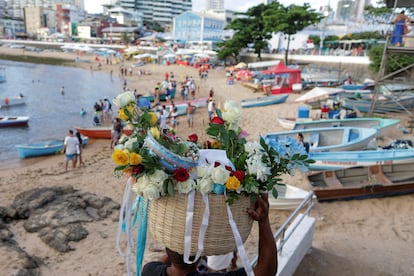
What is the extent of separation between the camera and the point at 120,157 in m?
1.56

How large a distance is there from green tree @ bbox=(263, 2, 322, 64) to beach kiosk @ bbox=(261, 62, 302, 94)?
9.71m

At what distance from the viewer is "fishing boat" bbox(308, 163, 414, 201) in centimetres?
761

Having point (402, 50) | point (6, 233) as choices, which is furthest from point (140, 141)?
point (402, 50)

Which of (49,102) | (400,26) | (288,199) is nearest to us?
(288,199)

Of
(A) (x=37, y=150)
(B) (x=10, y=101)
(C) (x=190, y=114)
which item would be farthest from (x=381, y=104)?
(B) (x=10, y=101)

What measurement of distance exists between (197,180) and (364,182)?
7980mm

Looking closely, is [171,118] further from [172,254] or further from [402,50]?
[172,254]

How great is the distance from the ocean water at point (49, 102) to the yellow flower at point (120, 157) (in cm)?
1367

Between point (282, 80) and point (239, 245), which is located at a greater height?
point (239, 245)

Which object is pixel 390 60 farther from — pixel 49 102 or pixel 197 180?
pixel 49 102

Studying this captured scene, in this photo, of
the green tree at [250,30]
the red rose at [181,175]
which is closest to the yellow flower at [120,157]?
the red rose at [181,175]

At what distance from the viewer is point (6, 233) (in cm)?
629

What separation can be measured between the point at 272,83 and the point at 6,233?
24477 millimetres

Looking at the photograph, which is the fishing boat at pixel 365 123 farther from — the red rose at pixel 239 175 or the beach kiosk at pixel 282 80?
the beach kiosk at pixel 282 80
